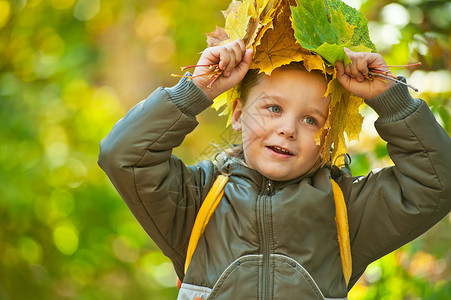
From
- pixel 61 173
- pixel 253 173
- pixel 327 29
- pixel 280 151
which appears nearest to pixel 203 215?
pixel 253 173

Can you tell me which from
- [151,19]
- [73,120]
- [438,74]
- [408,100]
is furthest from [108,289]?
[408,100]

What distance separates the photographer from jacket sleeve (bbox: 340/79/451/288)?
6.07 feet

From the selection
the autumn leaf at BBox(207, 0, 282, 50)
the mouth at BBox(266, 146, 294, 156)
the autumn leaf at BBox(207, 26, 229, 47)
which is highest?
the autumn leaf at BBox(207, 0, 282, 50)

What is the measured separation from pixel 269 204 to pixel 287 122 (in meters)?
0.27

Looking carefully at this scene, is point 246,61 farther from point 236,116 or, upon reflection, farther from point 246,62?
point 236,116

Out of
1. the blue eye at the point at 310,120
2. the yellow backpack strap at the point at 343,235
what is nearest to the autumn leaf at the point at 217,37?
the blue eye at the point at 310,120

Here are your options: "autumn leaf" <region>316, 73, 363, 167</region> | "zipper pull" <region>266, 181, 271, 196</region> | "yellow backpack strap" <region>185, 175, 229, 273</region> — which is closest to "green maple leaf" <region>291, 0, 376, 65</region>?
"autumn leaf" <region>316, 73, 363, 167</region>

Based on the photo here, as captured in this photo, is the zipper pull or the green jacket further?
the zipper pull

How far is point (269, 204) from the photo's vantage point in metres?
1.89

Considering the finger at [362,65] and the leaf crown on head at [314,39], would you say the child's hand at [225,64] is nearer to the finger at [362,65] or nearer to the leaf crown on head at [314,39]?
the leaf crown on head at [314,39]

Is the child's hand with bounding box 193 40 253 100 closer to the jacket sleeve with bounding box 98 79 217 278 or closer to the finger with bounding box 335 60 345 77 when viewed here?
the jacket sleeve with bounding box 98 79 217 278

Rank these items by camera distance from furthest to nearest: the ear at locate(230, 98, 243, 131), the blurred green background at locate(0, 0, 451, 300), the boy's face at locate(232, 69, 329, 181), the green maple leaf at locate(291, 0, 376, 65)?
the blurred green background at locate(0, 0, 451, 300)
the ear at locate(230, 98, 243, 131)
the boy's face at locate(232, 69, 329, 181)
the green maple leaf at locate(291, 0, 376, 65)

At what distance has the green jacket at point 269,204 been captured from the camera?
1.82 metres

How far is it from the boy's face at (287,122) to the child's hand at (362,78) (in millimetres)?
91
